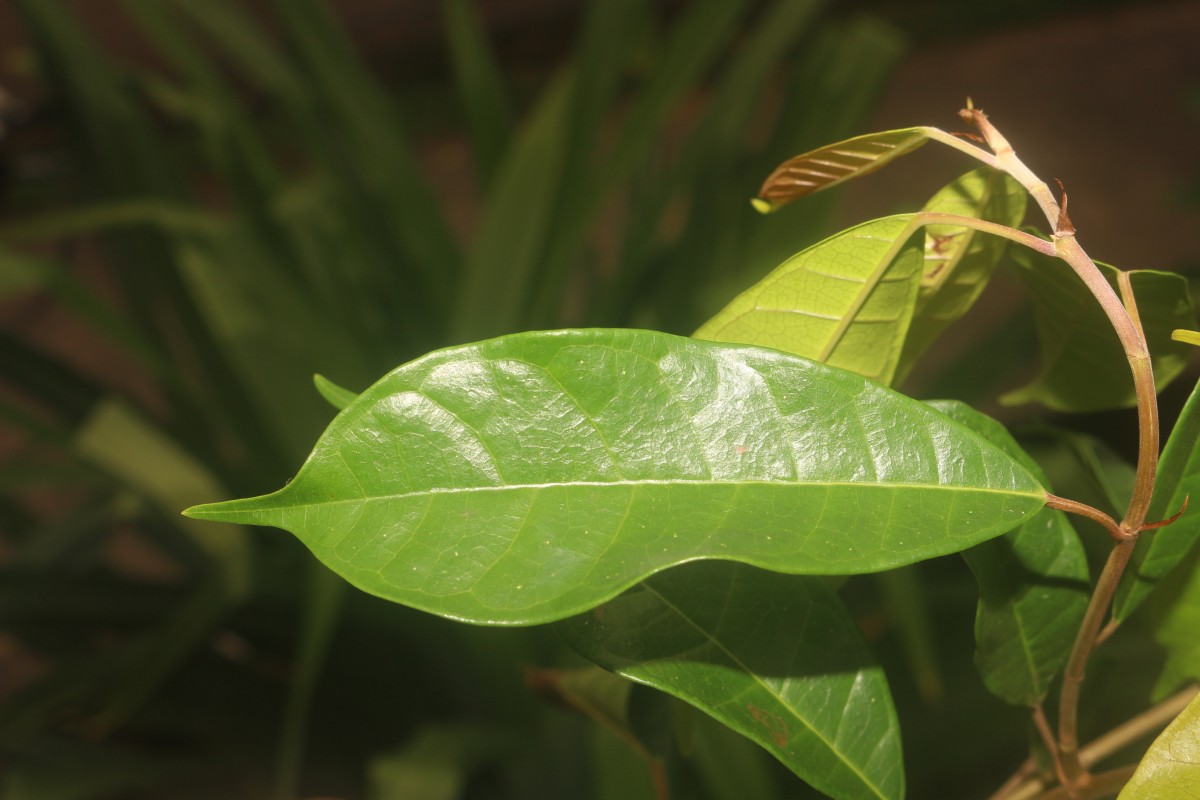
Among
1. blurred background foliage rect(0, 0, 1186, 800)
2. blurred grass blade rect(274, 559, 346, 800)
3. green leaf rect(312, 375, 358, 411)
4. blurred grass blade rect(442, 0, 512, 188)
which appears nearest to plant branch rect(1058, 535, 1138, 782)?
green leaf rect(312, 375, 358, 411)

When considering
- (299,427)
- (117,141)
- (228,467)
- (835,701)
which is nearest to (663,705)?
(835,701)

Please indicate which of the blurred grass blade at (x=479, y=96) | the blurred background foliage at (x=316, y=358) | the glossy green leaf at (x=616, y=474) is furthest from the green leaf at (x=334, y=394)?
the blurred grass blade at (x=479, y=96)

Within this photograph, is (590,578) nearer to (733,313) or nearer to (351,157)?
(733,313)

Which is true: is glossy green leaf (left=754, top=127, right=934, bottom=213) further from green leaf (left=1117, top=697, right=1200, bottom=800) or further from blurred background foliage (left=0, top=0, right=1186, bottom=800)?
blurred background foliage (left=0, top=0, right=1186, bottom=800)

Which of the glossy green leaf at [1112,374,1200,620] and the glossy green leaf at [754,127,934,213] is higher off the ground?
the glossy green leaf at [754,127,934,213]

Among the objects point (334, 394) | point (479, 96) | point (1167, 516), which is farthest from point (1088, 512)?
point (479, 96)

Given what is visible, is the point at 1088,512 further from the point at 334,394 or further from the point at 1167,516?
the point at 334,394
